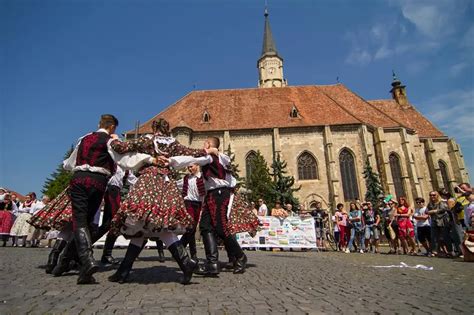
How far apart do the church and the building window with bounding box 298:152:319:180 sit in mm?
93

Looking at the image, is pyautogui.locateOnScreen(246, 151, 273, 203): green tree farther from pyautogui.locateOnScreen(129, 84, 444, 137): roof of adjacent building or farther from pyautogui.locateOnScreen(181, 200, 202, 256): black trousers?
pyautogui.locateOnScreen(181, 200, 202, 256): black trousers

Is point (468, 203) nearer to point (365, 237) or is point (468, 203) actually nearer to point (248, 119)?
point (365, 237)

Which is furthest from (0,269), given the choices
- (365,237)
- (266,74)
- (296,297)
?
(266,74)

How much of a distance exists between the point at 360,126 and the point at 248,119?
35.4 feet

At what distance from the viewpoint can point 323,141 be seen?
88.6 ft

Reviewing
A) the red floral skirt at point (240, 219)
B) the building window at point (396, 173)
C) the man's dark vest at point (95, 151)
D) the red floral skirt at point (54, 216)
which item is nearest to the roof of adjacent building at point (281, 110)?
the building window at point (396, 173)

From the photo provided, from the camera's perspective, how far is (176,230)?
353 cm

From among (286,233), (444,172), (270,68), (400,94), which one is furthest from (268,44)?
(286,233)

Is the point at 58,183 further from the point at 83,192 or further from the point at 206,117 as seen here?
the point at 83,192

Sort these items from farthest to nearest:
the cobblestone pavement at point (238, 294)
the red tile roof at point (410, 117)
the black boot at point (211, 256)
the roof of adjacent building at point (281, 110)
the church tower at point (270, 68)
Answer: the church tower at point (270, 68) < the red tile roof at point (410, 117) < the roof of adjacent building at point (281, 110) < the black boot at point (211, 256) < the cobblestone pavement at point (238, 294)

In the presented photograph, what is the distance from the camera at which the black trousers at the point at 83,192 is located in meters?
3.69

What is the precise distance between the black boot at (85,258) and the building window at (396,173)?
95.8ft

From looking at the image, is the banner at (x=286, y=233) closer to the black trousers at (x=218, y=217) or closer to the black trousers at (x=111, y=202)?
the black trousers at (x=218, y=217)

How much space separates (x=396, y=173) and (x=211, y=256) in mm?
28275
